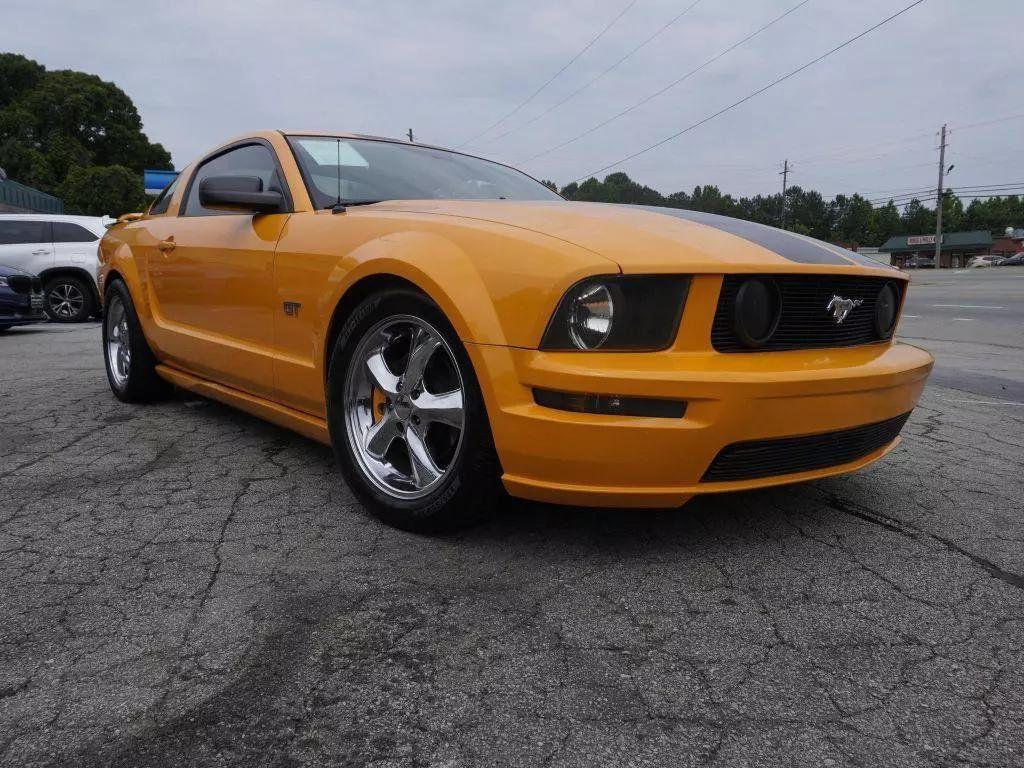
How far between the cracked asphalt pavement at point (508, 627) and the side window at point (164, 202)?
177 centimetres

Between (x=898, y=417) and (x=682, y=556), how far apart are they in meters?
0.87

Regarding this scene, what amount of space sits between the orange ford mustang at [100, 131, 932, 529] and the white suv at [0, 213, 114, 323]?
972 centimetres

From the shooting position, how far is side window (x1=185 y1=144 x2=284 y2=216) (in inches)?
129

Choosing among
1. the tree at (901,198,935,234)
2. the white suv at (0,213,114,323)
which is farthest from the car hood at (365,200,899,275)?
the tree at (901,198,935,234)

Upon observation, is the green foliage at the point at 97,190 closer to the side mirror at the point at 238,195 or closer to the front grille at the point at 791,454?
the side mirror at the point at 238,195

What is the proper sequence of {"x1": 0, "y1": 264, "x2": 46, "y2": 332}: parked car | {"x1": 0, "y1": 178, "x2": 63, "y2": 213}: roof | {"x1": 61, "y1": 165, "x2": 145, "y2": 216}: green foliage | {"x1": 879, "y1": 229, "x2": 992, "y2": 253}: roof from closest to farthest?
{"x1": 0, "y1": 264, "x2": 46, "y2": 332}: parked car, {"x1": 0, "y1": 178, "x2": 63, "y2": 213}: roof, {"x1": 61, "y1": 165, "x2": 145, "y2": 216}: green foliage, {"x1": 879, "y1": 229, "x2": 992, "y2": 253}: roof

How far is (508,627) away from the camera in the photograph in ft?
5.92

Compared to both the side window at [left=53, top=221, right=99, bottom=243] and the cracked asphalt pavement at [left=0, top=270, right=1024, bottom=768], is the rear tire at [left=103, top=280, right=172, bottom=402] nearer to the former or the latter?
the cracked asphalt pavement at [left=0, top=270, right=1024, bottom=768]

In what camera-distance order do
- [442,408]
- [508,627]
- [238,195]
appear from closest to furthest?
[508,627], [442,408], [238,195]

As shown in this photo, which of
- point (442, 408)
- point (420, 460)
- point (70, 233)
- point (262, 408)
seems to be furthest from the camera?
point (70, 233)

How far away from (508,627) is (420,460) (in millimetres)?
755

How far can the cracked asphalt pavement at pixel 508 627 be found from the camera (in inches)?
55.4

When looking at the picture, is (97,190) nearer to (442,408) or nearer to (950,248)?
(442,408)

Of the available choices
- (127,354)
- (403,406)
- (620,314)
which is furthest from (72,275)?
(620,314)
